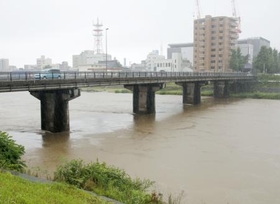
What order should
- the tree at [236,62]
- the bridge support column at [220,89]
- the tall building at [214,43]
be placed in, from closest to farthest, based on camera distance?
the bridge support column at [220,89], the tree at [236,62], the tall building at [214,43]

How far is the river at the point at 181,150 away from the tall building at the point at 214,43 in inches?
3239

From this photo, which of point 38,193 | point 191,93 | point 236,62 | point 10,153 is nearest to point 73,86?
point 10,153

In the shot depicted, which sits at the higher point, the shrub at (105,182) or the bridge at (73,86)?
the bridge at (73,86)

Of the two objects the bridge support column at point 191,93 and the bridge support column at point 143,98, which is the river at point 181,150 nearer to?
the bridge support column at point 143,98

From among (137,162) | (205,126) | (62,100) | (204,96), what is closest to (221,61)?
(204,96)

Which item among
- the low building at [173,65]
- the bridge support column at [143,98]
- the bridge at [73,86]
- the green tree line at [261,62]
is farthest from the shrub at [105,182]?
the low building at [173,65]

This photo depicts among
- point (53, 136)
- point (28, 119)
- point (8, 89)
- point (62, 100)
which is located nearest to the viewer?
point (8, 89)

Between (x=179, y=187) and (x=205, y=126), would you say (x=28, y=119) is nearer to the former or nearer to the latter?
(x=205, y=126)

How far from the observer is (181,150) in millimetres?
22672

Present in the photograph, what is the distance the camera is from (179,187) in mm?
14859

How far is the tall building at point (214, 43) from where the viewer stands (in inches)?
4653

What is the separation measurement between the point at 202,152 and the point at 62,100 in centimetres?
1361

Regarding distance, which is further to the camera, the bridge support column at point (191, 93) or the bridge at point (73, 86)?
the bridge support column at point (191, 93)

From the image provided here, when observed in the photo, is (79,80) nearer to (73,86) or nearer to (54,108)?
(73,86)
